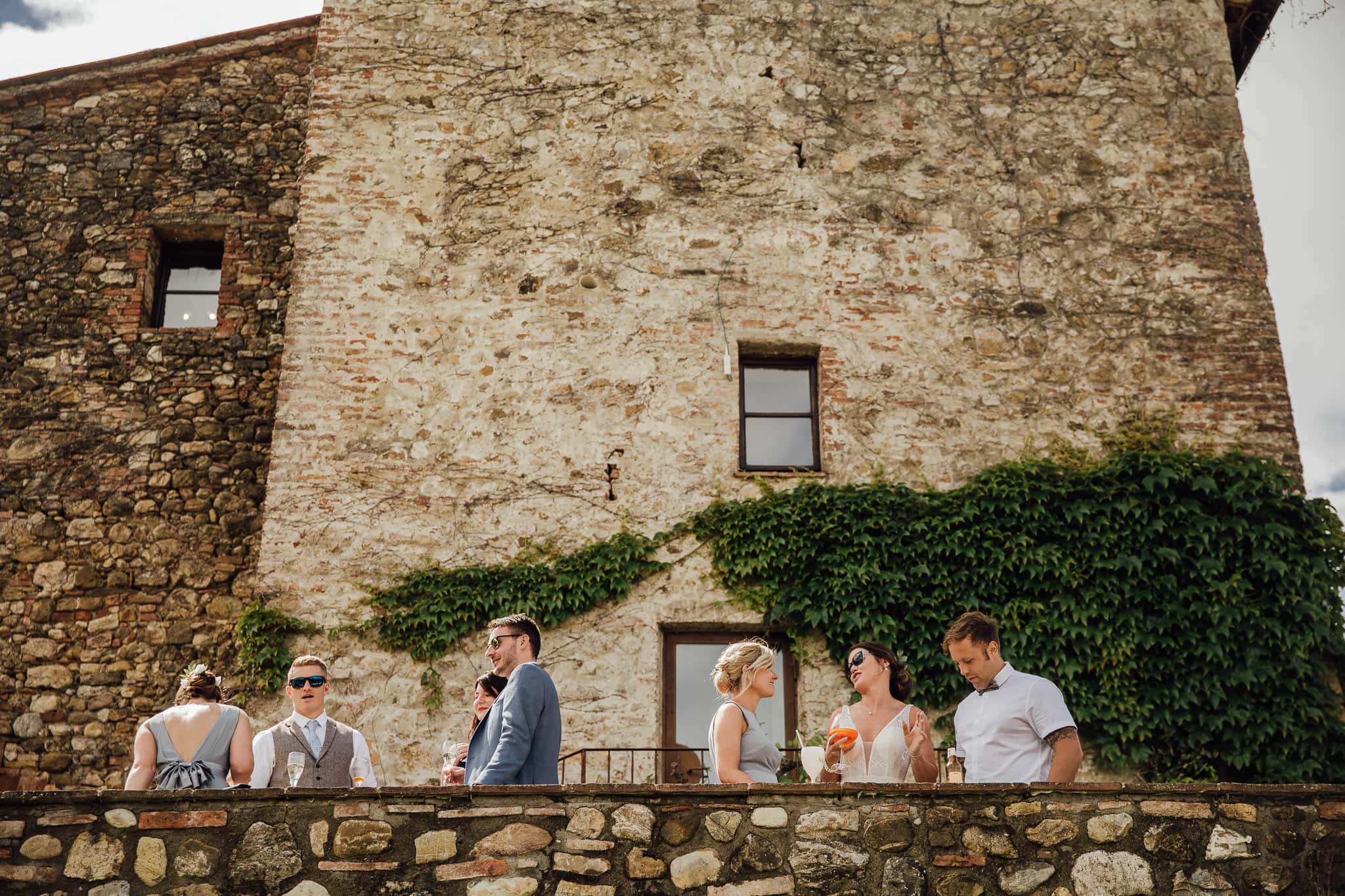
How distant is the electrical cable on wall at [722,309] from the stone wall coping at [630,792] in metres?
4.74

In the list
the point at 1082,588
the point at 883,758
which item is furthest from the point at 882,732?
the point at 1082,588

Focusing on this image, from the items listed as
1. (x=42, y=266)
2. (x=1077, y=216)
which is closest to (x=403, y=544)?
(x=42, y=266)

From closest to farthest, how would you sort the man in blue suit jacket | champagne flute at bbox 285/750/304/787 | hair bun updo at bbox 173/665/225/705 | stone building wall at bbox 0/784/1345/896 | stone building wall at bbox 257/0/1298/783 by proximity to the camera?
stone building wall at bbox 0/784/1345/896, the man in blue suit jacket, hair bun updo at bbox 173/665/225/705, champagne flute at bbox 285/750/304/787, stone building wall at bbox 257/0/1298/783

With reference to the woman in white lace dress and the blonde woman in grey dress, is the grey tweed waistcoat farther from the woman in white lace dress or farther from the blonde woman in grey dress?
the woman in white lace dress

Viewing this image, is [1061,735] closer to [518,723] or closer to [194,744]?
[518,723]

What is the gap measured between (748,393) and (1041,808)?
4987mm

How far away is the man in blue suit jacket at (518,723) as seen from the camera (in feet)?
17.6

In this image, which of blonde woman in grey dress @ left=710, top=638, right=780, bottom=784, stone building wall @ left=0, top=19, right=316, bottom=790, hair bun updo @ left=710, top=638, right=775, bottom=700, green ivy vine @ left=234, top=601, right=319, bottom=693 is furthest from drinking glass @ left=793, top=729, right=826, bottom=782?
stone building wall @ left=0, top=19, right=316, bottom=790

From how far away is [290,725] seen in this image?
20.8 ft

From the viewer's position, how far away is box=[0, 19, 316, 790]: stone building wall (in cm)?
913

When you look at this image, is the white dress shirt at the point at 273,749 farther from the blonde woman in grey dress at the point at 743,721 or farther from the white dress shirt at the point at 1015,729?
the white dress shirt at the point at 1015,729

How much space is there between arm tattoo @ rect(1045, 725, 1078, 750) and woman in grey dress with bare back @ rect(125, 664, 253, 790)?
3.75m

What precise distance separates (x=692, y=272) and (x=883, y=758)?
197 inches

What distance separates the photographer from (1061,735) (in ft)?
18.3
